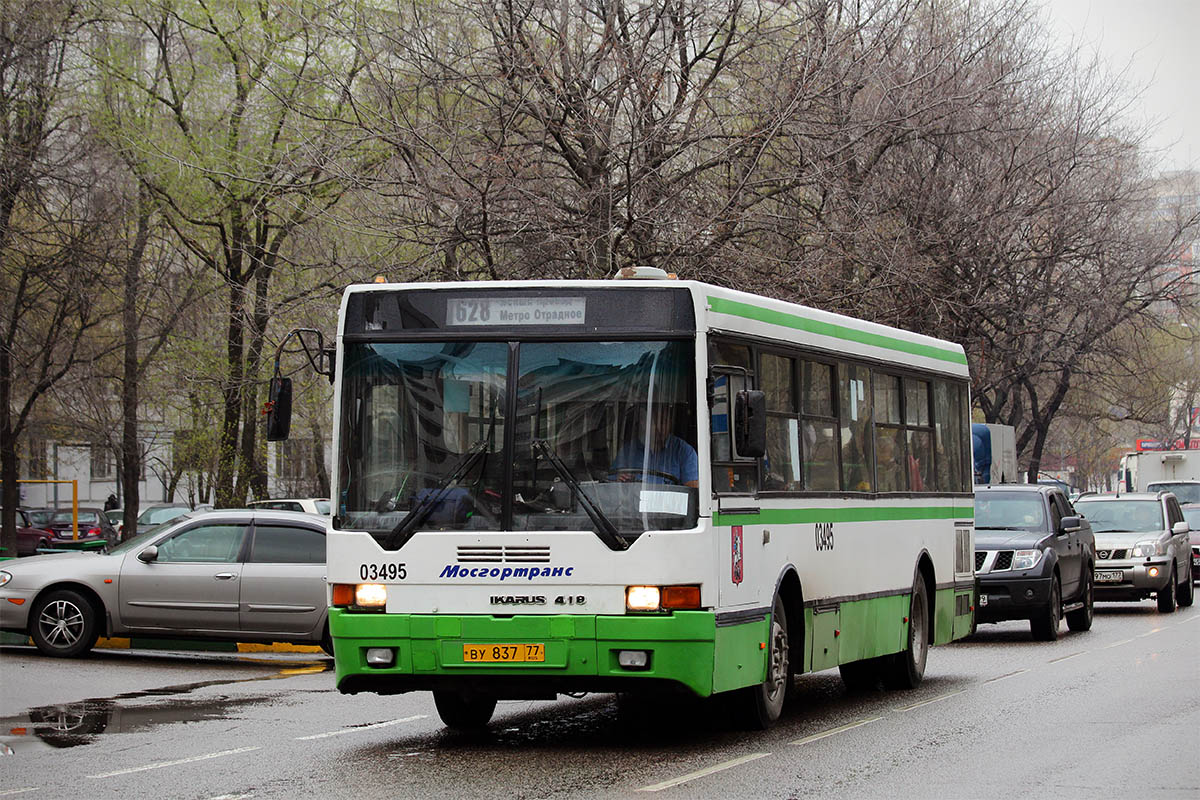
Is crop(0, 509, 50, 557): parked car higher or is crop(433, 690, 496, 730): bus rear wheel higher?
crop(0, 509, 50, 557): parked car

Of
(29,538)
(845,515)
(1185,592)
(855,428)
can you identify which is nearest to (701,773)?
(845,515)

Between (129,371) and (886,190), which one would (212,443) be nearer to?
(129,371)

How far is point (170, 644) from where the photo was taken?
59.5ft

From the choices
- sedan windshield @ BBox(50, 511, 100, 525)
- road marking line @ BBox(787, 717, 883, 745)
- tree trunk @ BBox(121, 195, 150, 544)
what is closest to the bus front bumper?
road marking line @ BBox(787, 717, 883, 745)

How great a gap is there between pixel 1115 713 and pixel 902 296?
1262 centimetres

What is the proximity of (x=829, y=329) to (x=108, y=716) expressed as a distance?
5.87 metres

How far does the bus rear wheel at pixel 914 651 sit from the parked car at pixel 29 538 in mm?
35206

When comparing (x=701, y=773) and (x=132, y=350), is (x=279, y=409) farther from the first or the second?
(x=132, y=350)

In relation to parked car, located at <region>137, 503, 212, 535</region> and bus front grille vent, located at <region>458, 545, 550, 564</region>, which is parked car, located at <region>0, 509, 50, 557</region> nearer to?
parked car, located at <region>137, 503, 212, 535</region>

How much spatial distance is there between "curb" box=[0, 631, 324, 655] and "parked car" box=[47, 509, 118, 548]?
26618 mm

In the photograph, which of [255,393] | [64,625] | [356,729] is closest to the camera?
[356,729]

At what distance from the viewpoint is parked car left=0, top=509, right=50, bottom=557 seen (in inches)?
1802

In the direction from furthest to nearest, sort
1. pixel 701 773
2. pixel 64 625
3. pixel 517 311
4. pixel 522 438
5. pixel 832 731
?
pixel 64 625
pixel 832 731
pixel 517 311
pixel 522 438
pixel 701 773

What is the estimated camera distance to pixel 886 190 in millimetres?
24609
